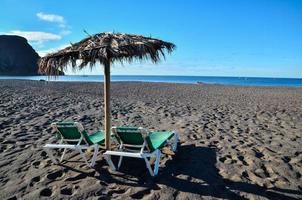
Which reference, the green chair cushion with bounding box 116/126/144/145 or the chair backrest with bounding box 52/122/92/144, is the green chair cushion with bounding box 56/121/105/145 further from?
the green chair cushion with bounding box 116/126/144/145

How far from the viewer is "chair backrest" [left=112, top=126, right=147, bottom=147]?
4266mm

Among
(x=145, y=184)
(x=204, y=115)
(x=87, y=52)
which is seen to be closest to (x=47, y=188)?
(x=145, y=184)

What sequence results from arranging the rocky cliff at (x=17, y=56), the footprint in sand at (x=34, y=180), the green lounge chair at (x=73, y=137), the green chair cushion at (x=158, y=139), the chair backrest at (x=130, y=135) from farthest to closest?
the rocky cliff at (x=17, y=56)
the green chair cushion at (x=158, y=139)
the green lounge chair at (x=73, y=137)
the chair backrest at (x=130, y=135)
the footprint in sand at (x=34, y=180)

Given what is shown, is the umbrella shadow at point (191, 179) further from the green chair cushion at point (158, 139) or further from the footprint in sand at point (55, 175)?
the footprint in sand at point (55, 175)

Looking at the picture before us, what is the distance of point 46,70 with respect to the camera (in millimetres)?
4883

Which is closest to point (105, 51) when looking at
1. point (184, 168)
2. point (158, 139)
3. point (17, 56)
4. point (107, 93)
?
point (107, 93)

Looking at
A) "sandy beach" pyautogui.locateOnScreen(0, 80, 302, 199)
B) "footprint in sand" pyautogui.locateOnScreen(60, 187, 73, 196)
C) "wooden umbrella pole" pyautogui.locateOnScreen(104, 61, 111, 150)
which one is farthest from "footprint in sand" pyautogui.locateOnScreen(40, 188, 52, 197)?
"wooden umbrella pole" pyautogui.locateOnScreen(104, 61, 111, 150)

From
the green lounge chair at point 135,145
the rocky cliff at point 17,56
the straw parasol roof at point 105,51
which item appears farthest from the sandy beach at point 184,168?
the rocky cliff at point 17,56

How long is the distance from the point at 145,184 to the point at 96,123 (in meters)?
Result: 4.76

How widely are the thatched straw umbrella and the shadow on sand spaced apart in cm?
83

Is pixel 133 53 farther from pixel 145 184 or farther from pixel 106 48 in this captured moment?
pixel 145 184

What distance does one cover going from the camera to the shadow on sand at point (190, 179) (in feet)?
12.4

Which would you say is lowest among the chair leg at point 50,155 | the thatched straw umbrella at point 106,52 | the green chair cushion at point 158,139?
the chair leg at point 50,155

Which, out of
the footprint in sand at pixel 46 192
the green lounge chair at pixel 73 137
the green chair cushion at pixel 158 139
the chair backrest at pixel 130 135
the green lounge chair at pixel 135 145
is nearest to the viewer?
the footprint in sand at pixel 46 192
